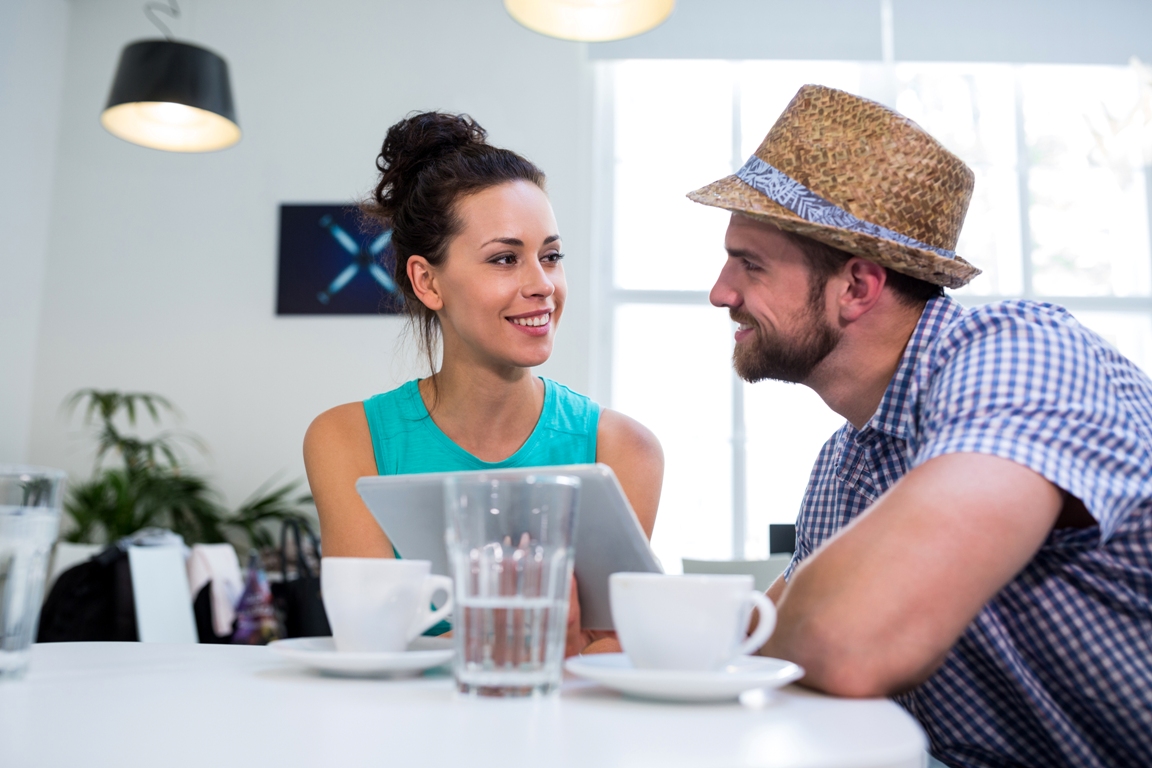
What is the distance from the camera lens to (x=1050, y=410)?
0.82 metres

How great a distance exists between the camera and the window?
4.45 meters

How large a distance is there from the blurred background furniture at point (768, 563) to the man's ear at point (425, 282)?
922mm

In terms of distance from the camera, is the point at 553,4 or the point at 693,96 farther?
the point at 693,96

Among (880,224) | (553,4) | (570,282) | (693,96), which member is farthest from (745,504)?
(880,224)

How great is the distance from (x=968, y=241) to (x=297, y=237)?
318 cm

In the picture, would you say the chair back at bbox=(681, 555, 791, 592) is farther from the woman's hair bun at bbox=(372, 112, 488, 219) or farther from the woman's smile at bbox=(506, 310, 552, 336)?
the woman's hair bun at bbox=(372, 112, 488, 219)

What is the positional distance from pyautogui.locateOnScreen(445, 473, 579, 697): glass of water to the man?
22cm

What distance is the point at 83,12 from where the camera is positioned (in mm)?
4738

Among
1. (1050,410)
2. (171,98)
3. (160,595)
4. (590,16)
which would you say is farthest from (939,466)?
(171,98)

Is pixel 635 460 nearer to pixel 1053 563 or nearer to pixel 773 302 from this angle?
pixel 773 302

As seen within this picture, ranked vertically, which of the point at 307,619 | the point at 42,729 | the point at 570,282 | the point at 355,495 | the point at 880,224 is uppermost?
the point at 570,282

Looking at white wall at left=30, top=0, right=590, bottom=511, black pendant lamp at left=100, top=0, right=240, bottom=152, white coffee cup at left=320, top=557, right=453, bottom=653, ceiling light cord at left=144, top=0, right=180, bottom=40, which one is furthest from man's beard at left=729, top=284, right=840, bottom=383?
ceiling light cord at left=144, top=0, right=180, bottom=40

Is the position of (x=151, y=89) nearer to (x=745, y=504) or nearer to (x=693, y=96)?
(x=693, y=96)

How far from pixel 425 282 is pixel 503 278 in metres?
0.20
